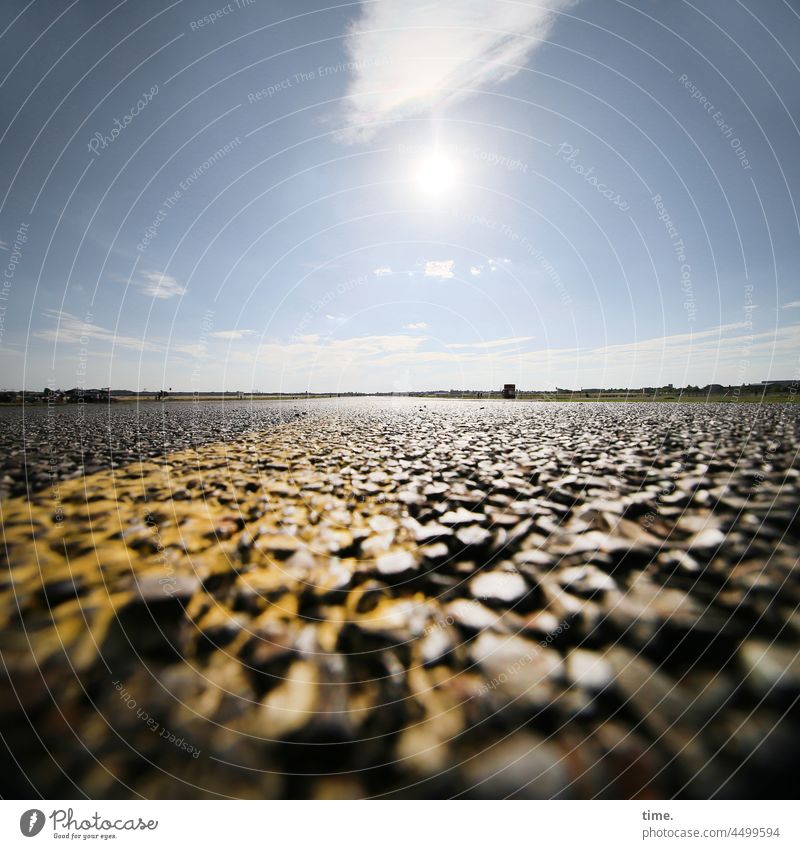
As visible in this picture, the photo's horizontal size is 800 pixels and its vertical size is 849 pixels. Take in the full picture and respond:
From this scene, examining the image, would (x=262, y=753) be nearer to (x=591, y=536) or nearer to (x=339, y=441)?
(x=591, y=536)

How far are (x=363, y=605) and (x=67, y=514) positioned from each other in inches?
183

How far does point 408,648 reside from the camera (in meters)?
2.44

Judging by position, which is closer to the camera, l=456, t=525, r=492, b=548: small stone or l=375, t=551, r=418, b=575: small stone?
l=375, t=551, r=418, b=575: small stone

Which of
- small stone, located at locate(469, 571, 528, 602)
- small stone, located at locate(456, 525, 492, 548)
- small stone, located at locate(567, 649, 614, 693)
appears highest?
small stone, located at locate(456, 525, 492, 548)

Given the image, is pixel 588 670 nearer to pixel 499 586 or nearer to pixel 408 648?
pixel 499 586

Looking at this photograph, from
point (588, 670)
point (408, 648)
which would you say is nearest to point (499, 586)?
point (588, 670)

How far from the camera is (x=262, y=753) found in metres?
1.78

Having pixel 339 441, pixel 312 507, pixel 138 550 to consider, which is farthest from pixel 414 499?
pixel 339 441

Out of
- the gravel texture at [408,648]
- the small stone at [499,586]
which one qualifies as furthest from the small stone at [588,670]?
the small stone at [499,586]

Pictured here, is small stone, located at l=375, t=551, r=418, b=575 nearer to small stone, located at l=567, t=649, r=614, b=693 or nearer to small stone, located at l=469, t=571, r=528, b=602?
small stone, located at l=469, t=571, r=528, b=602

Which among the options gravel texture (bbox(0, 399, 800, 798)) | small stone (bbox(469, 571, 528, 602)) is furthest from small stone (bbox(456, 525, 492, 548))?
small stone (bbox(469, 571, 528, 602))

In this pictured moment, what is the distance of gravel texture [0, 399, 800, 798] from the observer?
5.82 feet

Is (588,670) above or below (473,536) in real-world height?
below

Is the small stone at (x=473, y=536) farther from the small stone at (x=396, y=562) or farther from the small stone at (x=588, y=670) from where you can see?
the small stone at (x=588, y=670)
